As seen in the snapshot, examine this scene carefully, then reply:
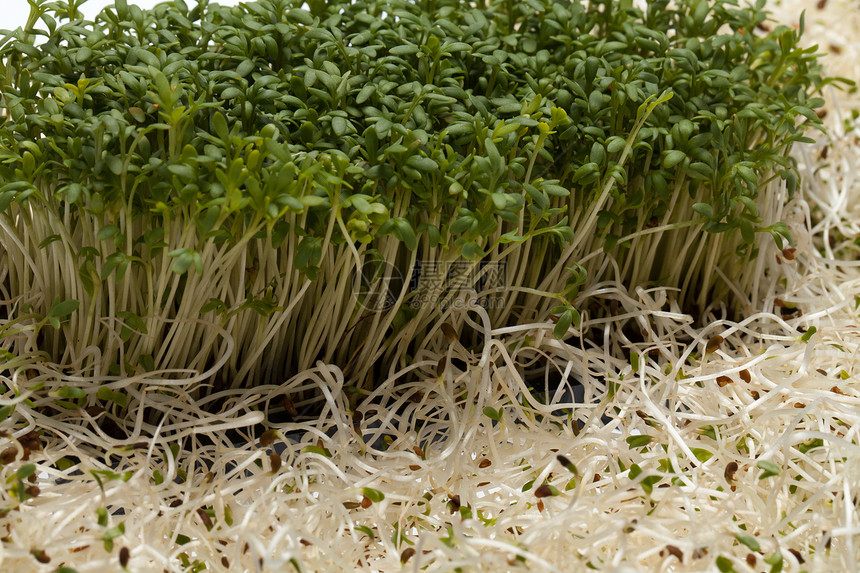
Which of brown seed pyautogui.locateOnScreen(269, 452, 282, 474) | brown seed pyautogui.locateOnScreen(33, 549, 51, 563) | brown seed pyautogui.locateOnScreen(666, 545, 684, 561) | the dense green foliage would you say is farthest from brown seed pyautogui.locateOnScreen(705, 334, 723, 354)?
brown seed pyautogui.locateOnScreen(33, 549, 51, 563)

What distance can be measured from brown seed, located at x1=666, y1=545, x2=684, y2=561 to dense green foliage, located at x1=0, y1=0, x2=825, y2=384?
0.42 m

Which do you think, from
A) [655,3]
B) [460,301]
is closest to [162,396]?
[460,301]

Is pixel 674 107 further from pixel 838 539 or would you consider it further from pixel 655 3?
pixel 838 539

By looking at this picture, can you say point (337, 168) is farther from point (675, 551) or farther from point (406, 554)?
point (675, 551)

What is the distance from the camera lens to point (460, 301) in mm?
1507

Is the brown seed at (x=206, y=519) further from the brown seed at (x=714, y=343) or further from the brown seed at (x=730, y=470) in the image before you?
the brown seed at (x=714, y=343)

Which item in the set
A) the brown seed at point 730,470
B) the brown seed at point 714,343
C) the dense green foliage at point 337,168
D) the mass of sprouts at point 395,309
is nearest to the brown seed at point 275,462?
the mass of sprouts at point 395,309

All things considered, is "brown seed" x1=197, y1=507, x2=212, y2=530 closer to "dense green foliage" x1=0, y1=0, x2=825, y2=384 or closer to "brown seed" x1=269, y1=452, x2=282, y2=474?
"brown seed" x1=269, y1=452, x2=282, y2=474

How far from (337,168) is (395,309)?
0.99 ft

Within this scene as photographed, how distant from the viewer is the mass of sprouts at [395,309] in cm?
123

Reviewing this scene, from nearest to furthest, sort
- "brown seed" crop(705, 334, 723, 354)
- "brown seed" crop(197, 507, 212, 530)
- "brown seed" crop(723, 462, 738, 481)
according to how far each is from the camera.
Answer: "brown seed" crop(197, 507, 212, 530), "brown seed" crop(723, 462, 738, 481), "brown seed" crop(705, 334, 723, 354)

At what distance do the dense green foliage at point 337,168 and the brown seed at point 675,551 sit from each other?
0.42 m

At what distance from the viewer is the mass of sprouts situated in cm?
123

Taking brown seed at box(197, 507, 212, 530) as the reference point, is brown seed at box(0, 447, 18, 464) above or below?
above
